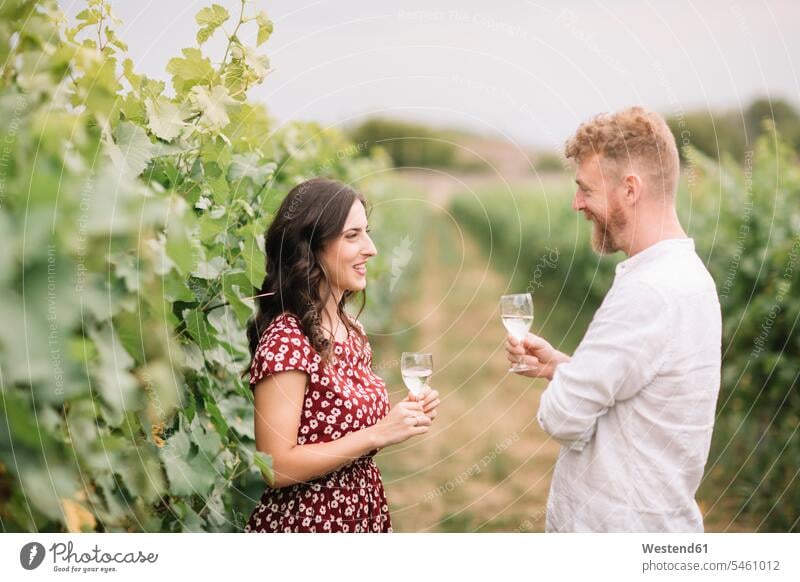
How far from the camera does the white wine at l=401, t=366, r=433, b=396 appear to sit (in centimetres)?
264

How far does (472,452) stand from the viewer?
23.5 feet

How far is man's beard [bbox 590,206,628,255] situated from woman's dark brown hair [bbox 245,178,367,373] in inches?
32.2

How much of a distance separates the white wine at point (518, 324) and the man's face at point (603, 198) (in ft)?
1.33

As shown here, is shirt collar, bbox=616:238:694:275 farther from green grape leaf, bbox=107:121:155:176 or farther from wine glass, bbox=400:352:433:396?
green grape leaf, bbox=107:121:155:176

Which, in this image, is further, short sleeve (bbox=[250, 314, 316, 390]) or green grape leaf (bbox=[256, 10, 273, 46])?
green grape leaf (bbox=[256, 10, 273, 46])

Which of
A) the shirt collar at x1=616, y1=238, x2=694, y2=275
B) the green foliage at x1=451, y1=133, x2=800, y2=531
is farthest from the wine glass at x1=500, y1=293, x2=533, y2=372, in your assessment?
the green foliage at x1=451, y1=133, x2=800, y2=531

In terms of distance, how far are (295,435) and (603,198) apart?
120 centimetres

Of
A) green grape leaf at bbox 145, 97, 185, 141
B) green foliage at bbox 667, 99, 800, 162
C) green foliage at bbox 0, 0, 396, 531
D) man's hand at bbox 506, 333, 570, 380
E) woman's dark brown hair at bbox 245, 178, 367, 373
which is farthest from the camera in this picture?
green foliage at bbox 667, 99, 800, 162

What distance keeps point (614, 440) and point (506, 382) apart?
7.22 m

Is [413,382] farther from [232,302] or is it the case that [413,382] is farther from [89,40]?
[89,40]

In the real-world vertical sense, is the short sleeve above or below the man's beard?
below

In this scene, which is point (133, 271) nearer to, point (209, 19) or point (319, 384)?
point (319, 384)

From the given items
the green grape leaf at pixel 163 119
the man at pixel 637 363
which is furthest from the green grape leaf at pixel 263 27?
the man at pixel 637 363

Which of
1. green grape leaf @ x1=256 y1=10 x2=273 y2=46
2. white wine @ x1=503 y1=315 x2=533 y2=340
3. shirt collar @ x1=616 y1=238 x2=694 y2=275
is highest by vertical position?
green grape leaf @ x1=256 y1=10 x2=273 y2=46
